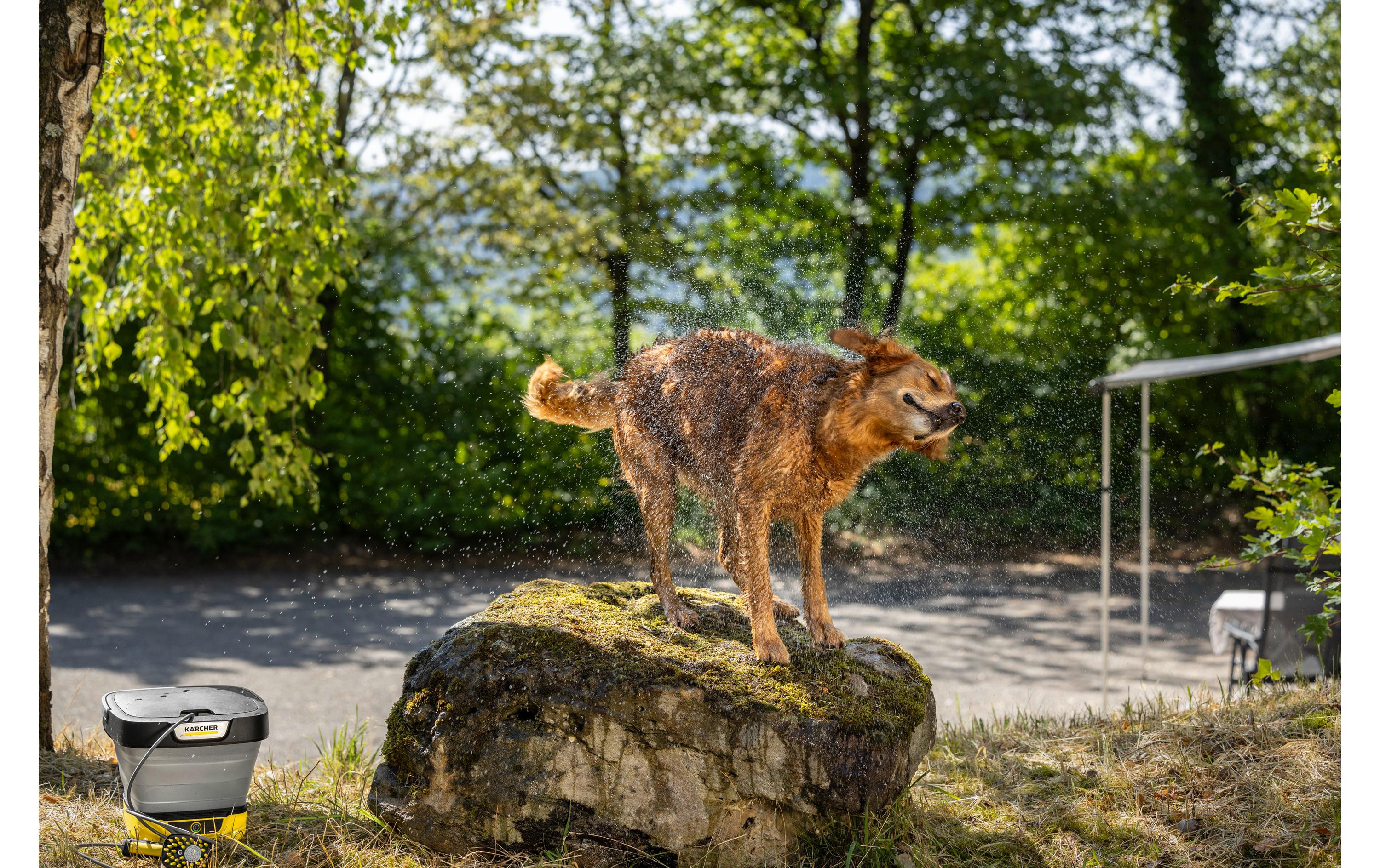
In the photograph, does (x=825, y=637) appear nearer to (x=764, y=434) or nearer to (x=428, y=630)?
(x=764, y=434)

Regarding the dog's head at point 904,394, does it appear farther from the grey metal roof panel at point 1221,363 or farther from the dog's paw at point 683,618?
the grey metal roof panel at point 1221,363

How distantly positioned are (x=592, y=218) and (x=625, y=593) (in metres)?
4.59

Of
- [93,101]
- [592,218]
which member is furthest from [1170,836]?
[592,218]

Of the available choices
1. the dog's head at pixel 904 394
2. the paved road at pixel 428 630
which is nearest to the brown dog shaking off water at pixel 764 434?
→ the dog's head at pixel 904 394

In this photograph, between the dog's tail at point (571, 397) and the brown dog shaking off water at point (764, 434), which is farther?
the dog's tail at point (571, 397)

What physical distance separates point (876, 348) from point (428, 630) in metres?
4.10

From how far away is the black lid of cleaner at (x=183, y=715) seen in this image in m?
2.76

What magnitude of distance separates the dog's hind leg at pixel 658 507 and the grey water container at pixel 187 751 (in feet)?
3.99

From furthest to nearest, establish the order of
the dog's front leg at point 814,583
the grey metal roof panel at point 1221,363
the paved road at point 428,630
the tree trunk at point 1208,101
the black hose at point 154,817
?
1. the tree trunk at point 1208,101
2. the paved road at point 428,630
3. the grey metal roof panel at point 1221,363
4. the dog's front leg at point 814,583
5. the black hose at point 154,817

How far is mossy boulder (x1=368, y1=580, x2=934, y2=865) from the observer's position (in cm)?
263

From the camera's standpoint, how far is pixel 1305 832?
9.48 ft

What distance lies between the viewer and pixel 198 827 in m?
2.82

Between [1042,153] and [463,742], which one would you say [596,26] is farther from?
[463,742]

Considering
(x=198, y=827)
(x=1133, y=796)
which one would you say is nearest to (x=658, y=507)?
(x=198, y=827)
